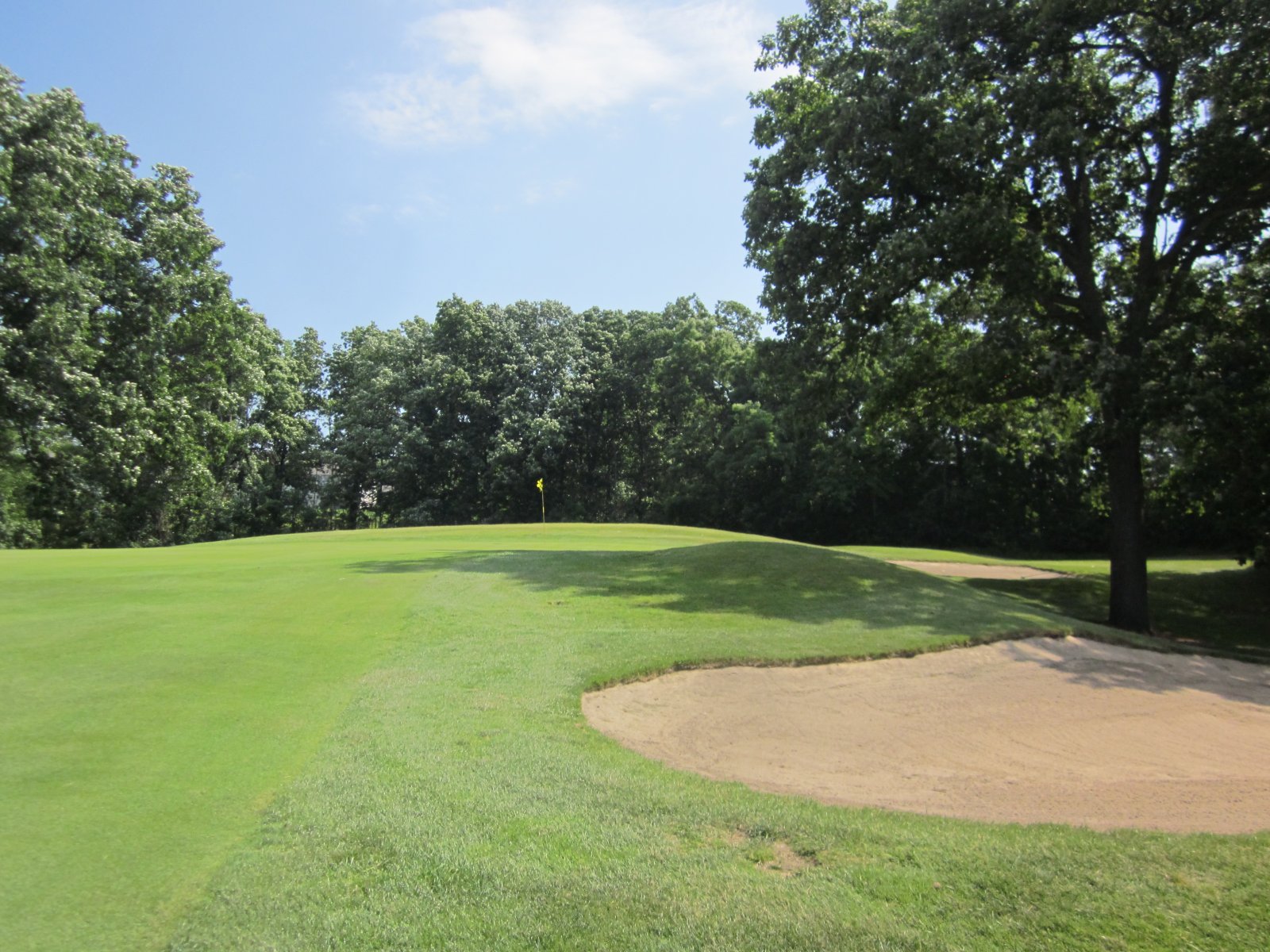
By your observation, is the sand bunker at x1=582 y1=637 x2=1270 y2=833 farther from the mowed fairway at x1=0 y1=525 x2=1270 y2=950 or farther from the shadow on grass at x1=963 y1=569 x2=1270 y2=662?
the shadow on grass at x1=963 y1=569 x2=1270 y2=662

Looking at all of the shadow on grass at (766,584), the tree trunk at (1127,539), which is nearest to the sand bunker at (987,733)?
the shadow on grass at (766,584)

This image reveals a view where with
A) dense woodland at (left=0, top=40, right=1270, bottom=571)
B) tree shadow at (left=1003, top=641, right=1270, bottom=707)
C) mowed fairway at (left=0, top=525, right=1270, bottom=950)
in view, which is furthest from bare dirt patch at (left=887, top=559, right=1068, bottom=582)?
mowed fairway at (left=0, top=525, right=1270, bottom=950)

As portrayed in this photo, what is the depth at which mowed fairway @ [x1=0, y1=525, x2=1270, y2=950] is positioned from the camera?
4223 mm

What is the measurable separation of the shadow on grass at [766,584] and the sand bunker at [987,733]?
201 centimetres

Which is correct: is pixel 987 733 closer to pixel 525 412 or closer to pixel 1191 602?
pixel 1191 602

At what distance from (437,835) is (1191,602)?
25.4 m

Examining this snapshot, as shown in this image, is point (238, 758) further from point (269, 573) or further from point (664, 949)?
point (269, 573)

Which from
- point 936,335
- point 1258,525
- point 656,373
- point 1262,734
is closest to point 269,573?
point 1262,734

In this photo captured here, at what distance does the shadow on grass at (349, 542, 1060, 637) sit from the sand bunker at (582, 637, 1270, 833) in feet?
6.59

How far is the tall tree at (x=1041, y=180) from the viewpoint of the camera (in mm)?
18188

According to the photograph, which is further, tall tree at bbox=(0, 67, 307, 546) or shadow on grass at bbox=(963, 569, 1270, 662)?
tall tree at bbox=(0, 67, 307, 546)

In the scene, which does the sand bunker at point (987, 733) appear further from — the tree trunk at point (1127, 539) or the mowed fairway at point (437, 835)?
the tree trunk at point (1127, 539)

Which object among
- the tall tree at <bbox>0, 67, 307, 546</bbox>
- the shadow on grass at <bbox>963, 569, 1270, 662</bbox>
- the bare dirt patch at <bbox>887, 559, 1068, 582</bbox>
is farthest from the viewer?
the tall tree at <bbox>0, 67, 307, 546</bbox>

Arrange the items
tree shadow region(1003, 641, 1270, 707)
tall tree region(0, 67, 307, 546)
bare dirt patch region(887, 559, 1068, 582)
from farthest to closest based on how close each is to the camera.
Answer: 1. tall tree region(0, 67, 307, 546)
2. bare dirt patch region(887, 559, 1068, 582)
3. tree shadow region(1003, 641, 1270, 707)
